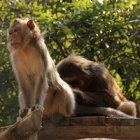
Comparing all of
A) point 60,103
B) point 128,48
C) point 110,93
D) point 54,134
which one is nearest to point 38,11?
point 128,48

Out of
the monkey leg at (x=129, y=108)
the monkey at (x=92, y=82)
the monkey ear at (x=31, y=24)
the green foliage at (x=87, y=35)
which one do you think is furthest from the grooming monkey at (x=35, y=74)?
the green foliage at (x=87, y=35)

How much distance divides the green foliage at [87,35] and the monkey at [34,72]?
6.36ft

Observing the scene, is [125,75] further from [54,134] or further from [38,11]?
[54,134]

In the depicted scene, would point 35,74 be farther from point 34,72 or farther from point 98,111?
point 98,111

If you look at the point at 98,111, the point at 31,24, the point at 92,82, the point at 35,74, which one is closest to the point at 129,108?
the point at 98,111

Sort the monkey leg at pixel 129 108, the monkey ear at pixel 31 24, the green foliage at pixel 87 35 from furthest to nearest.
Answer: the green foliage at pixel 87 35 → the monkey leg at pixel 129 108 → the monkey ear at pixel 31 24

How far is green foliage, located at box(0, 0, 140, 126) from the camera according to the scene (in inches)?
359

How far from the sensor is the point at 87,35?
9.34 meters

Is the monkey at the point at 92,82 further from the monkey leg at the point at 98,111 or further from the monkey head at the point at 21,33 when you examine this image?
the monkey head at the point at 21,33

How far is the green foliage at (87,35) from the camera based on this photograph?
9125 mm

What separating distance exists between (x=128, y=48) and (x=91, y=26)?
91 cm

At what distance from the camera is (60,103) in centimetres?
699

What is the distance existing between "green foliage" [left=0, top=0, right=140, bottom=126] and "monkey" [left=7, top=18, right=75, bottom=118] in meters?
1.94

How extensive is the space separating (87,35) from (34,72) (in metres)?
2.81
